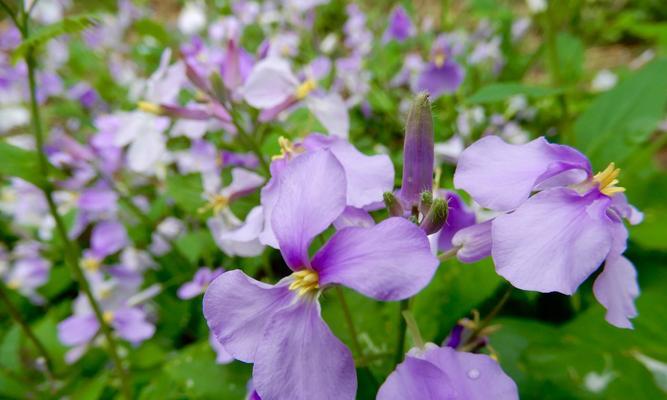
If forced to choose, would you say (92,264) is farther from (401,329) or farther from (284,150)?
(401,329)

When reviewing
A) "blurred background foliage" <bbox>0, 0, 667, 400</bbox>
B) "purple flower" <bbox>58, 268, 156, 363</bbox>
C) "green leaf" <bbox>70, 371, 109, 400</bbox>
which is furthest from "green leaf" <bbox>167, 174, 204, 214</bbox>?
"green leaf" <bbox>70, 371, 109, 400</bbox>

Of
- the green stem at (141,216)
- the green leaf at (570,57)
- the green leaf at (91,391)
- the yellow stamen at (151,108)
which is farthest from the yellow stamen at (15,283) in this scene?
the green leaf at (570,57)

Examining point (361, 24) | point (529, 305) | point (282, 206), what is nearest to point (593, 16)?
point (361, 24)

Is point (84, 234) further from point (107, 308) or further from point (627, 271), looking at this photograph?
point (627, 271)

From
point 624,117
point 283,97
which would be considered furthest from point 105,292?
point 624,117

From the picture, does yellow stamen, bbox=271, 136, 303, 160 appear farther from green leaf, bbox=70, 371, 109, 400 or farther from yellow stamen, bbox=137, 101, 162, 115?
green leaf, bbox=70, 371, 109, 400

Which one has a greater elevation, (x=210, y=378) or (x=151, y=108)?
(x=151, y=108)
